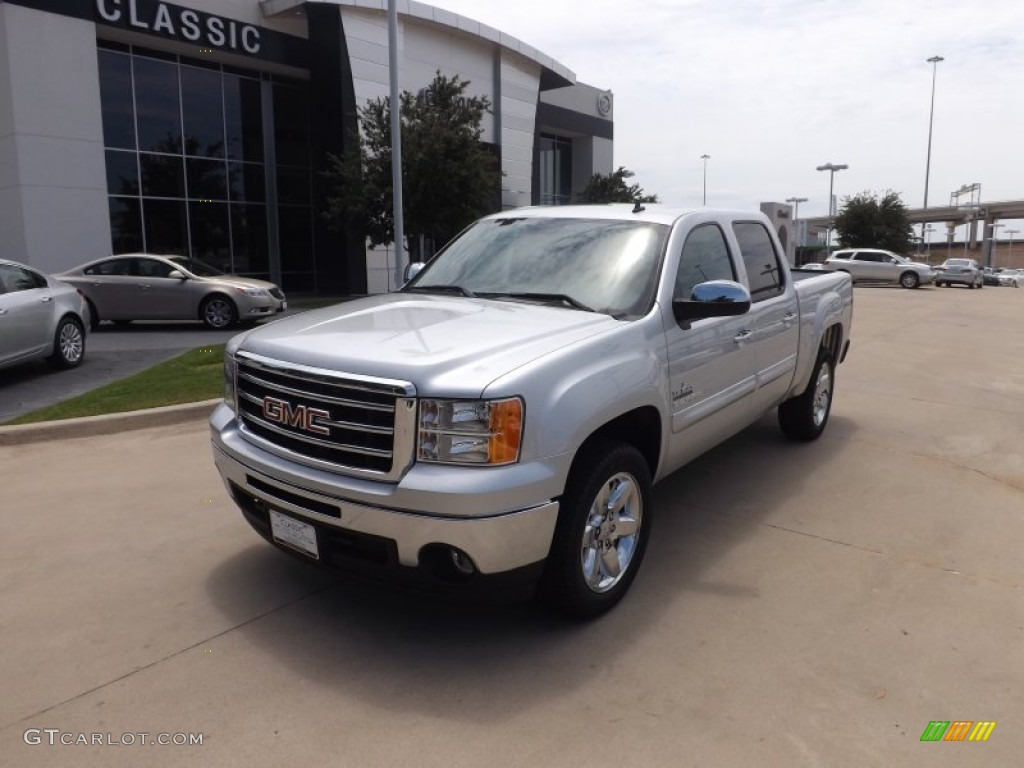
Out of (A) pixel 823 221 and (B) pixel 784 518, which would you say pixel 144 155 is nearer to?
(B) pixel 784 518

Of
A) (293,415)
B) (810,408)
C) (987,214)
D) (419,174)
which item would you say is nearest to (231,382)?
(293,415)

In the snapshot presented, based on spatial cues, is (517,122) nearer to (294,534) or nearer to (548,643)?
(294,534)

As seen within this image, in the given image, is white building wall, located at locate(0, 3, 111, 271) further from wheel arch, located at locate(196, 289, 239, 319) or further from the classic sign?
wheel arch, located at locate(196, 289, 239, 319)

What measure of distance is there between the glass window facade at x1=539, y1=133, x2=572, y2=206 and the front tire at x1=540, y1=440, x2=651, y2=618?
35.5 meters

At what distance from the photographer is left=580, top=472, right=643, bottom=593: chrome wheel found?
3.44m

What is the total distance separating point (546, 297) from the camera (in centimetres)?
408

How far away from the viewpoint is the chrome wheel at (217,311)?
15.6 meters

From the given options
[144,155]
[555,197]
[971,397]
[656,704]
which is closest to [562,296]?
[656,704]

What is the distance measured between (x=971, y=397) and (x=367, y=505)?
7992mm

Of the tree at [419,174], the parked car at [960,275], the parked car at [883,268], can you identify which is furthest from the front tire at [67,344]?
the parked car at [960,275]

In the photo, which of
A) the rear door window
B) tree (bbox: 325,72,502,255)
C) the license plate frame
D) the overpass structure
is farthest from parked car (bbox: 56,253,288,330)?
the overpass structure

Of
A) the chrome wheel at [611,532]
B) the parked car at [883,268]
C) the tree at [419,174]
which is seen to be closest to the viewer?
the chrome wheel at [611,532]

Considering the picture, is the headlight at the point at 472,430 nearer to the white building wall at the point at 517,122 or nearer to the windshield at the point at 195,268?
the windshield at the point at 195,268

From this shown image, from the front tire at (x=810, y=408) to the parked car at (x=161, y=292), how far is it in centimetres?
1192
